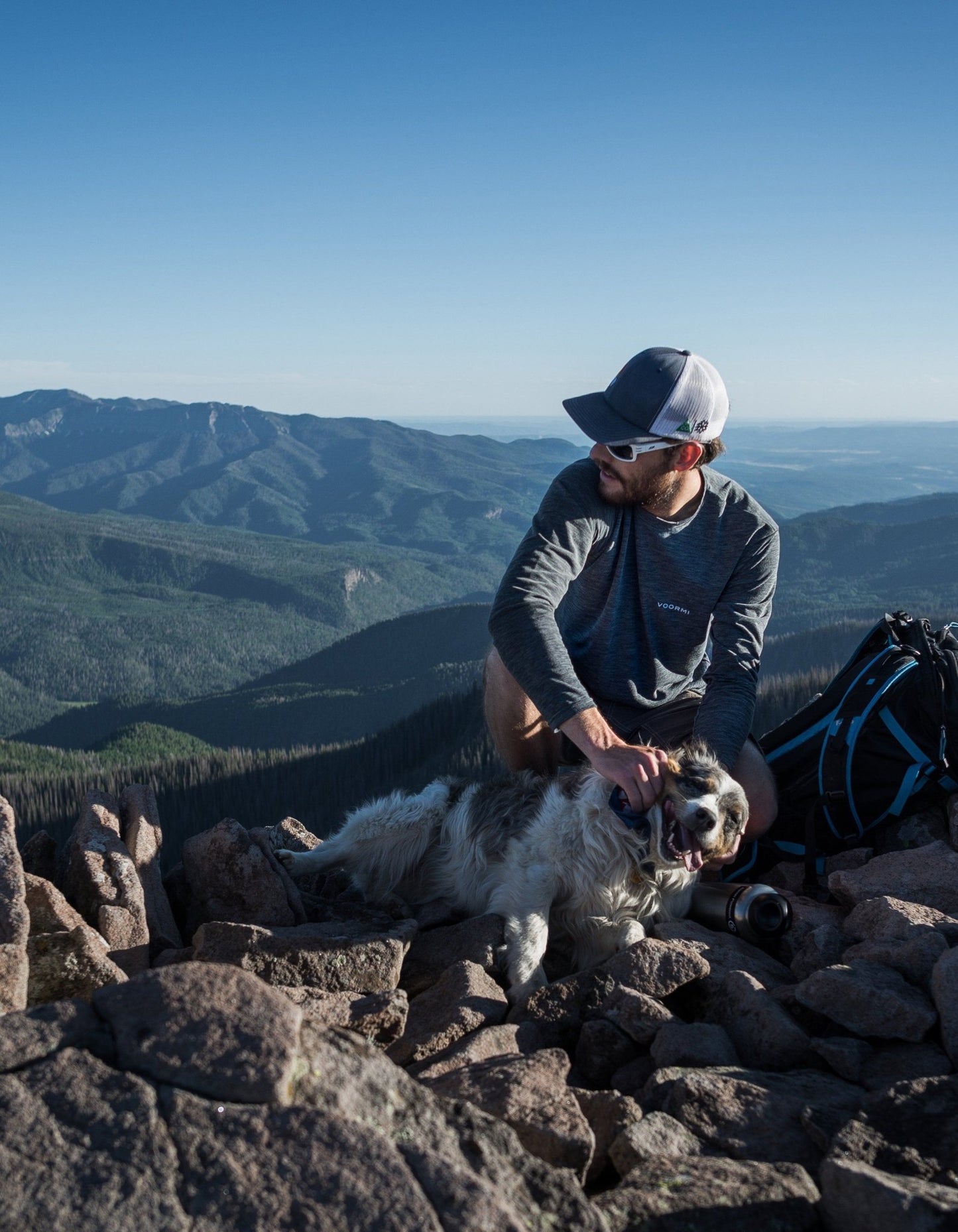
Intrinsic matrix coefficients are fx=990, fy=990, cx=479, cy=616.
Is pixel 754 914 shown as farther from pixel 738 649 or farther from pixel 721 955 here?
pixel 738 649

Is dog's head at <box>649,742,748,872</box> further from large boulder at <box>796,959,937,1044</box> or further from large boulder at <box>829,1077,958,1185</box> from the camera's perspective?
large boulder at <box>829,1077,958,1185</box>

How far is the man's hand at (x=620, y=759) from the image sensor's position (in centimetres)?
624

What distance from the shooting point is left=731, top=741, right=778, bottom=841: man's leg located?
777 centimetres

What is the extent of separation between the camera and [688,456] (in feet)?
24.0

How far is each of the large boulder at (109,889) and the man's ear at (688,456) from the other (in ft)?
16.0

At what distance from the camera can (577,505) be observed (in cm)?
741

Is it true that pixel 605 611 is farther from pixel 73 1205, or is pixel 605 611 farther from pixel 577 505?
pixel 73 1205

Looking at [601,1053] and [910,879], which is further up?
[910,879]

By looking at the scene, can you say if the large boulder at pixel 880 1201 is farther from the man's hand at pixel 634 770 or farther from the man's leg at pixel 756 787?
the man's leg at pixel 756 787

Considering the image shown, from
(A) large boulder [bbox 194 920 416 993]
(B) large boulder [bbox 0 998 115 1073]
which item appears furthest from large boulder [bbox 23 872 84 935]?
(B) large boulder [bbox 0 998 115 1073]

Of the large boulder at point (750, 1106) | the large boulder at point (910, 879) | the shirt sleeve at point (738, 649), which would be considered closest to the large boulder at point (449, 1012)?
the large boulder at point (750, 1106)

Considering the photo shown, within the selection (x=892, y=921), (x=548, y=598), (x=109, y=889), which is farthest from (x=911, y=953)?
(x=109, y=889)

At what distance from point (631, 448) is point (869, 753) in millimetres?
3324

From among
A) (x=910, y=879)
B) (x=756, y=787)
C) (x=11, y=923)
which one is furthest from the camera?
(x=756, y=787)
